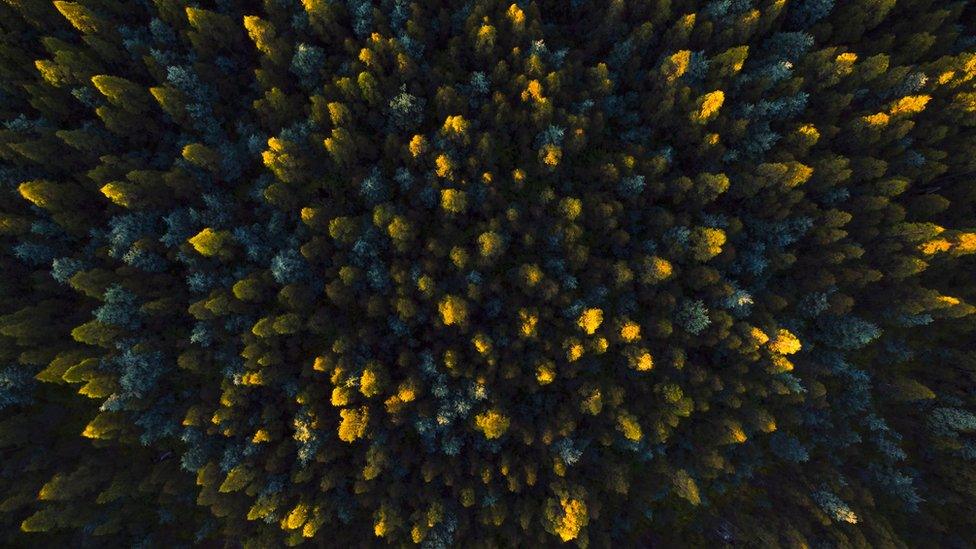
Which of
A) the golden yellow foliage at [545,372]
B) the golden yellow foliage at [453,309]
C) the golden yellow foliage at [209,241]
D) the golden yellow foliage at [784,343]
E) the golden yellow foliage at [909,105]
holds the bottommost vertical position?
the golden yellow foliage at [545,372]

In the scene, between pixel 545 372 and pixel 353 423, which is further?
pixel 545 372

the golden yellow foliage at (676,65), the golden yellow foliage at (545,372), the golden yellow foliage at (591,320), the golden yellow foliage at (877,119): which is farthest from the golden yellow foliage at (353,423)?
the golden yellow foliage at (877,119)

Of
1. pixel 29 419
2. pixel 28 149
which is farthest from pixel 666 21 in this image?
pixel 29 419

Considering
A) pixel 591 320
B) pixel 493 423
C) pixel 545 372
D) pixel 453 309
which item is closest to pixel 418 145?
pixel 453 309

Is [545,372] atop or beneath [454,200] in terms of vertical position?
beneath

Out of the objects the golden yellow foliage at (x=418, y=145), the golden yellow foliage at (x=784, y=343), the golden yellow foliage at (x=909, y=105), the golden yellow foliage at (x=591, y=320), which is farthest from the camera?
the golden yellow foliage at (x=909, y=105)

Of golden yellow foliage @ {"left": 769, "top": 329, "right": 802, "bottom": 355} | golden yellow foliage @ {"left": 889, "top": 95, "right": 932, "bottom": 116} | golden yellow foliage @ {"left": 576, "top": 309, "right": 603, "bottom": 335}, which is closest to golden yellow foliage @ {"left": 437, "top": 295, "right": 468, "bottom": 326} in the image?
golden yellow foliage @ {"left": 576, "top": 309, "right": 603, "bottom": 335}

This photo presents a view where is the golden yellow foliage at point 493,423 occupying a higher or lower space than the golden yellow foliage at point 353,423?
lower

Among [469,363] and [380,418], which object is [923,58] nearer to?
[469,363]

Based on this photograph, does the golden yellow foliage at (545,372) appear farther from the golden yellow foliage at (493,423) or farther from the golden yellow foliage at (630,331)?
the golden yellow foliage at (630,331)

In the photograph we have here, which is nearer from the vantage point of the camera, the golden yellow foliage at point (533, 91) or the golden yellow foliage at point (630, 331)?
the golden yellow foliage at point (630, 331)

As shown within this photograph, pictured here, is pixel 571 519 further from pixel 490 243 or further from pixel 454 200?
pixel 454 200

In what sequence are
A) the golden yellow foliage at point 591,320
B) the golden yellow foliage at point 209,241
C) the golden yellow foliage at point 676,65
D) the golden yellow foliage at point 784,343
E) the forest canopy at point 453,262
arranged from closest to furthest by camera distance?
the golden yellow foliage at point 209,241
the golden yellow foliage at point 591,320
the golden yellow foliage at point 784,343
the forest canopy at point 453,262
the golden yellow foliage at point 676,65

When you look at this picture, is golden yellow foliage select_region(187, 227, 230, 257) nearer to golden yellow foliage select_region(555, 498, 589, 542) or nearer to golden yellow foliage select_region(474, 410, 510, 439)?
golden yellow foliage select_region(474, 410, 510, 439)
